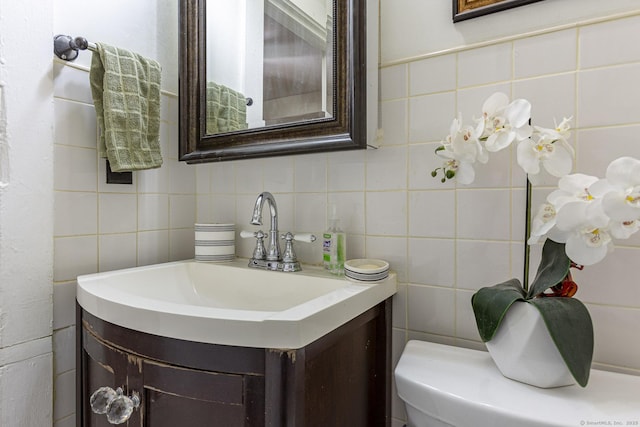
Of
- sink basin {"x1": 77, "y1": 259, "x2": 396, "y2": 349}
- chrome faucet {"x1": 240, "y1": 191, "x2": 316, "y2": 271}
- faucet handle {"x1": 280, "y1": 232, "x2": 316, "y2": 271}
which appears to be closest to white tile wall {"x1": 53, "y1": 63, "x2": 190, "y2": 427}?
sink basin {"x1": 77, "y1": 259, "x2": 396, "y2": 349}

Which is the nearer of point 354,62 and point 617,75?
point 617,75

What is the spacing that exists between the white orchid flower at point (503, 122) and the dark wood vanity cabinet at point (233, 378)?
1.49 ft

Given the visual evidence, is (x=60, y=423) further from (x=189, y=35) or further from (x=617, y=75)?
(x=617, y=75)

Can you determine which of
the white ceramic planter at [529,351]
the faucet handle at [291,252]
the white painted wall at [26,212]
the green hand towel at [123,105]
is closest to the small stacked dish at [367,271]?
the faucet handle at [291,252]

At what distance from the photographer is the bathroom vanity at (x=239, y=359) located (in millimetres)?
573

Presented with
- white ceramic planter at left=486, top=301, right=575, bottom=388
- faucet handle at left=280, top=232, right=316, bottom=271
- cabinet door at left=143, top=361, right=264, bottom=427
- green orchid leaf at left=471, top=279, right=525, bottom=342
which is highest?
faucet handle at left=280, top=232, right=316, bottom=271

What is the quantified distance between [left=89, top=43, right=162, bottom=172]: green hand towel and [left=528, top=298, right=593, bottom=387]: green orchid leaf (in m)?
1.03

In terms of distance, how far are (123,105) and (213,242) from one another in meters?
0.47

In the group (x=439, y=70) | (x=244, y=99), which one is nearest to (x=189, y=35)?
(x=244, y=99)

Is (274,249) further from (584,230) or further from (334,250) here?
(584,230)

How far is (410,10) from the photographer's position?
938 mm

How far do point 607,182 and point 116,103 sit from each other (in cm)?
109

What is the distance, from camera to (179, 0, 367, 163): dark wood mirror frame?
2.93ft

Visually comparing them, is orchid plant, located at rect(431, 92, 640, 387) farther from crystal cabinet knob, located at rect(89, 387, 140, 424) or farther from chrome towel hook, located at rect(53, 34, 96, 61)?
chrome towel hook, located at rect(53, 34, 96, 61)
